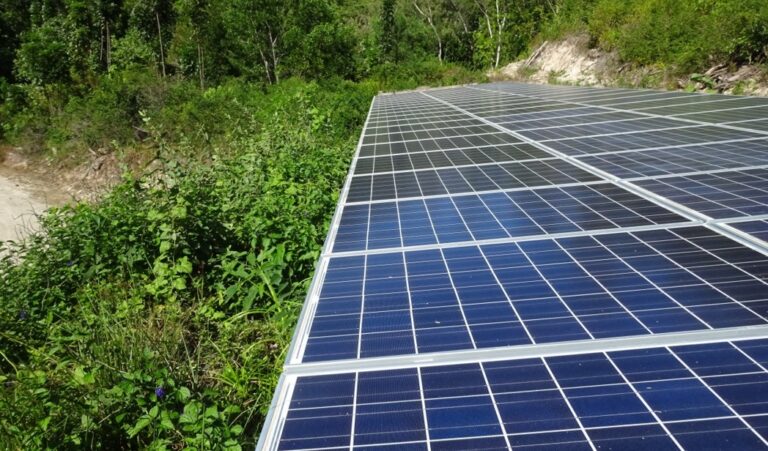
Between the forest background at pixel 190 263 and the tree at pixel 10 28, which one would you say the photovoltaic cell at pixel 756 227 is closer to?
the forest background at pixel 190 263

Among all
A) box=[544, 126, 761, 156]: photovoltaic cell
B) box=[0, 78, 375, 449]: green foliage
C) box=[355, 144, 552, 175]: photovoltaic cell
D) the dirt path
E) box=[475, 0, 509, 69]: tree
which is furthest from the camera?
box=[475, 0, 509, 69]: tree

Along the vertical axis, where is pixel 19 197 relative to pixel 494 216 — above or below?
below

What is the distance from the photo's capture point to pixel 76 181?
26.7m

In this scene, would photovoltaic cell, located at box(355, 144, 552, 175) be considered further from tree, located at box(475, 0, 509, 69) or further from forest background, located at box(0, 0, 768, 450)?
tree, located at box(475, 0, 509, 69)

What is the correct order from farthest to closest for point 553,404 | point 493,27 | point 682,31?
point 493,27
point 682,31
point 553,404

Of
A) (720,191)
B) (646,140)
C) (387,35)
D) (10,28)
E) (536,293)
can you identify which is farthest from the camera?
(387,35)

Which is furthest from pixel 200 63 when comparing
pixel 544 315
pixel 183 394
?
pixel 544 315

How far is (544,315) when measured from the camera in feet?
8.70

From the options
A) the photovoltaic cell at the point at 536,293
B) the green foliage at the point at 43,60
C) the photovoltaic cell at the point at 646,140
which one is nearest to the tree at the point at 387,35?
the green foliage at the point at 43,60

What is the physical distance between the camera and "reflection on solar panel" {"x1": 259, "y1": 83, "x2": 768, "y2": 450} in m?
1.88

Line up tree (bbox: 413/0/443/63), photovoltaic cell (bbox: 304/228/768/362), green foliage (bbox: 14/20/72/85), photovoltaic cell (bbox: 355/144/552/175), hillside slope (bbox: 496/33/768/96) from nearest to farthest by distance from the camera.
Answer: photovoltaic cell (bbox: 304/228/768/362) < photovoltaic cell (bbox: 355/144/552/175) < hillside slope (bbox: 496/33/768/96) < green foliage (bbox: 14/20/72/85) < tree (bbox: 413/0/443/63)

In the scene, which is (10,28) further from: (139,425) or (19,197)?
(139,425)

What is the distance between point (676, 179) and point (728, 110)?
16.3ft

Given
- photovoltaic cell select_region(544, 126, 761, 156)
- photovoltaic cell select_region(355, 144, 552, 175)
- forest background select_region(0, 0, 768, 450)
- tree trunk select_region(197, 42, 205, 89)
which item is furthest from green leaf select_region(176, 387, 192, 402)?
tree trunk select_region(197, 42, 205, 89)
